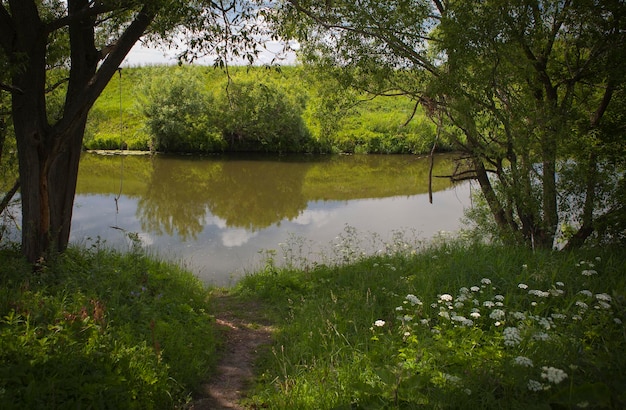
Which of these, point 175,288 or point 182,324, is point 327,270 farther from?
point 182,324

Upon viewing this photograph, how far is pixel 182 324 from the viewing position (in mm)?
5078

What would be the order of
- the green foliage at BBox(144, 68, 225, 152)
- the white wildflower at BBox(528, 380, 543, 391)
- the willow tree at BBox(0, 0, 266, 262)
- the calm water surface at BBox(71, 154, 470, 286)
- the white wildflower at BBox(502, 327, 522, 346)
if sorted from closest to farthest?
1. the white wildflower at BBox(528, 380, 543, 391)
2. the white wildflower at BBox(502, 327, 522, 346)
3. the willow tree at BBox(0, 0, 266, 262)
4. the calm water surface at BBox(71, 154, 470, 286)
5. the green foliage at BBox(144, 68, 225, 152)

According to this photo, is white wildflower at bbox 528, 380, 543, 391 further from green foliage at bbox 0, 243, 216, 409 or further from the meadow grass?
green foliage at bbox 0, 243, 216, 409

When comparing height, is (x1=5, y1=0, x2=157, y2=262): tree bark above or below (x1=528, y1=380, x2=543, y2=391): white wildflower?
above

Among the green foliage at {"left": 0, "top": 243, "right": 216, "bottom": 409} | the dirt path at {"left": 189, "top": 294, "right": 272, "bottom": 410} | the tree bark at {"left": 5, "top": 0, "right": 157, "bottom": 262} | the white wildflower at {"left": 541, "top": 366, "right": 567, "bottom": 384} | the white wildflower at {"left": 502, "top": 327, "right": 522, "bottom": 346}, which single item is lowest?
the dirt path at {"left": 189, "top": 294, "right": 272, "bottom": 410}

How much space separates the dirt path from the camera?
4004 mm

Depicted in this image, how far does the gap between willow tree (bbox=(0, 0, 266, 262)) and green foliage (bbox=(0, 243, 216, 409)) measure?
64cm

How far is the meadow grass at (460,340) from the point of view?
8.92 ft

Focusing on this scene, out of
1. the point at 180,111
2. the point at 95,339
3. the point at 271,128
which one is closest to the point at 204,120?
the point at 180,111

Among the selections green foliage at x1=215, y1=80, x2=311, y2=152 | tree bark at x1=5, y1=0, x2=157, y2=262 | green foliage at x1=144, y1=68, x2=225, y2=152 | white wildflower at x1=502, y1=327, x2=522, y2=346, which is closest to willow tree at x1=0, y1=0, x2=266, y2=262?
tree bark at x1=5, y1=0, x2=157, y2=262

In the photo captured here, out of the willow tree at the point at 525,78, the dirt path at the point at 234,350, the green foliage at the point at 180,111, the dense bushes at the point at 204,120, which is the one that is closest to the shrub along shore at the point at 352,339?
the dirt path at the point at 234,350

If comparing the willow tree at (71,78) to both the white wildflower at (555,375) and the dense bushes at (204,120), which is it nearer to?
the white wildflower at (555,375)

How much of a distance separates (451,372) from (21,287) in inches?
155

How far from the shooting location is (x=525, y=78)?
816 centimetres
